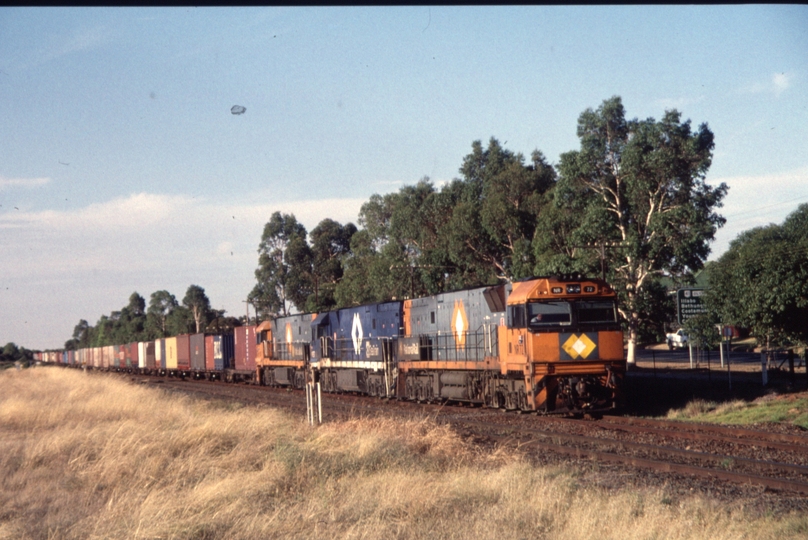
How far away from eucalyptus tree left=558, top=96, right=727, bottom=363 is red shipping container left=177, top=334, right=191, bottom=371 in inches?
1246

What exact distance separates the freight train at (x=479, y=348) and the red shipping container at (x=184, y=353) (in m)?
19.2

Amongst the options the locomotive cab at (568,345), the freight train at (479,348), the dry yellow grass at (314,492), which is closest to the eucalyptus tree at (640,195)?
the freight train at (479,348)

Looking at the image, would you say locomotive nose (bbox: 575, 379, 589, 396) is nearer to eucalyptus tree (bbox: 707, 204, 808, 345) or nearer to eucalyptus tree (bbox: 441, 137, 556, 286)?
eucalyptus tree (bbox: 707, 204, 808, 345)

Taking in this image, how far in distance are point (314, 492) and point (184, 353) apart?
50109 mm

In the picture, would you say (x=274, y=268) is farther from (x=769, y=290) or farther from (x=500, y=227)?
(x=769, y=290)

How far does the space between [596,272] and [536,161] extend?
70.8 feet

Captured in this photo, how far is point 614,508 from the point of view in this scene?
838 cm

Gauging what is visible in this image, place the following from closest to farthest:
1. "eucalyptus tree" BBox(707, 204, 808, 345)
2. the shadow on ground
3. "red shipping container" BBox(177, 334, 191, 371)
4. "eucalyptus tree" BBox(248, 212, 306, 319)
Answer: the shadow on ground
"eucalyptus tree" BBox(707, 204, 808, 345)
"red shipping container" BBox(177, 334, 191, 371)
"eucalyptus tree" BBox(248, 212, 306, 319)

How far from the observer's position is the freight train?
18.5 meters

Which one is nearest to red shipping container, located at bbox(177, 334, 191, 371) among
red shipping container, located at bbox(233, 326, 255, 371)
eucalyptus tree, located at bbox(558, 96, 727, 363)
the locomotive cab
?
red shipping container, located at bbox(233, 326, 255, 371)

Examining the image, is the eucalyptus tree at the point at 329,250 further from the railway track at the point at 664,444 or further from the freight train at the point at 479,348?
the railway track at the point at 664,444

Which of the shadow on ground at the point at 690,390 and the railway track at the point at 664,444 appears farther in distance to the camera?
the shadow on ground at the point at 690,390

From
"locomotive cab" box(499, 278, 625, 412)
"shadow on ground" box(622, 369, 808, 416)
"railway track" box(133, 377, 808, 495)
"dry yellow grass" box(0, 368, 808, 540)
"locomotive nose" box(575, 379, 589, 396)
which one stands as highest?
"locomotive cab" box(499, 278, 625, 412)

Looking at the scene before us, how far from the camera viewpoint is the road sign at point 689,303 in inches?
1120
